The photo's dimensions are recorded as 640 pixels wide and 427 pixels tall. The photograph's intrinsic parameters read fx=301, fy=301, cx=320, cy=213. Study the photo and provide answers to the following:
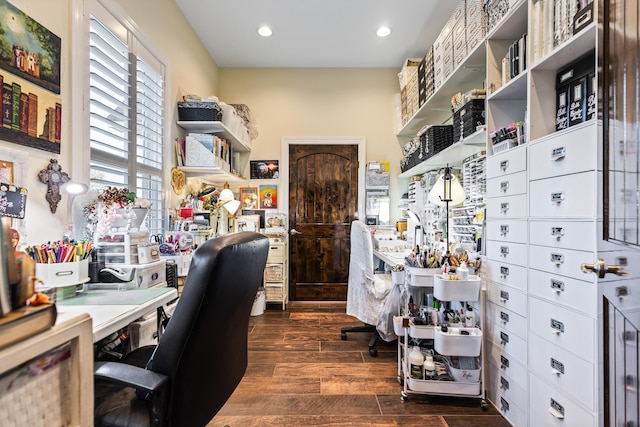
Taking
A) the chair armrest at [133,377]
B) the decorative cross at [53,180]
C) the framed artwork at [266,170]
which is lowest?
the chair armrest at [133,377]

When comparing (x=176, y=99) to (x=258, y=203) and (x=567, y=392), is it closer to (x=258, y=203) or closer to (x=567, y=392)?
(x=258, y=203)

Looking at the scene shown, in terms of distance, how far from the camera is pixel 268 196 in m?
3.82

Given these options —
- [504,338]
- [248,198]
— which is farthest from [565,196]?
[248,198]

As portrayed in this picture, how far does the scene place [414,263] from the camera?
6.27 ft

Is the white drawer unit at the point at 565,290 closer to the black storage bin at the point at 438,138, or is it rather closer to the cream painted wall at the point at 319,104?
the black storage bin at the point at 438,138

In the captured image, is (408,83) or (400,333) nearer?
(400,333)

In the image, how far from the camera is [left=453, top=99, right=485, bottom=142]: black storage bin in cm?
198

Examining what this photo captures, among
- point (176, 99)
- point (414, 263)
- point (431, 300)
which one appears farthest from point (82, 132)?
point (431, 300)

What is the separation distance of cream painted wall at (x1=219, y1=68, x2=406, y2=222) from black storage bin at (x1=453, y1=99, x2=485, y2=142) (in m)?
1.68

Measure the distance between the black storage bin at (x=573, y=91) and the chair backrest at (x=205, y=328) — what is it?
1.47 m

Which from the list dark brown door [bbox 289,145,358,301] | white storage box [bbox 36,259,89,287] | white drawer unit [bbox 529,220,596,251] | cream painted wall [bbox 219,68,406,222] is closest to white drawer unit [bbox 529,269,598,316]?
white drawer unit [bbox 529,220,596,251]

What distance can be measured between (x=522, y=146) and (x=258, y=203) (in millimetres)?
2932

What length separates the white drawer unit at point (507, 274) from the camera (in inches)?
58.7

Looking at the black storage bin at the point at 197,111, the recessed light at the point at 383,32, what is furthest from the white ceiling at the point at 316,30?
the black storage bin at the point at 197,111
